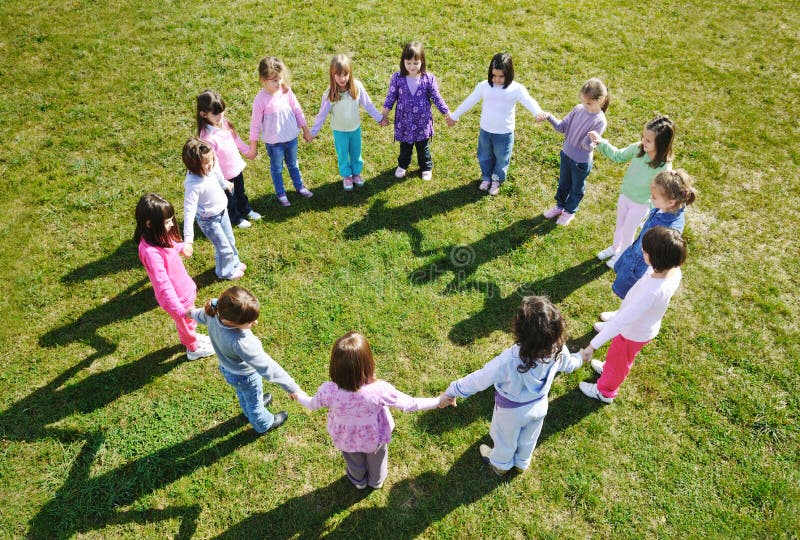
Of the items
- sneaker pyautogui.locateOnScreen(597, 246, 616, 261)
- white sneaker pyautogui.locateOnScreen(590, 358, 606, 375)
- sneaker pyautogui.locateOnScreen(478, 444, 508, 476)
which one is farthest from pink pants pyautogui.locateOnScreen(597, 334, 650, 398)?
sneaker pyautogui.locateOnScreen(597, 246, 616, 261)

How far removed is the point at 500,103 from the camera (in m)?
6.59

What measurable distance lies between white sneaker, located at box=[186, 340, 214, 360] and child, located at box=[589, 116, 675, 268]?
16.5ft

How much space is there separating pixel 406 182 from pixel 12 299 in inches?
212

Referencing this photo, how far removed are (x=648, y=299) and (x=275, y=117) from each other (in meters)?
4.78

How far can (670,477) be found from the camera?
16.1ft

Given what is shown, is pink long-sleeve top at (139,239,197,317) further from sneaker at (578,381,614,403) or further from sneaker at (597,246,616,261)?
sneaker at (597,246,616,261)

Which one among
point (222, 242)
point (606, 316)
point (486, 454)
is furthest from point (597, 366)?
point (222, 242)

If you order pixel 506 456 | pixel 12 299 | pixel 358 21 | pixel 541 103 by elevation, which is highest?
pixel 358 21

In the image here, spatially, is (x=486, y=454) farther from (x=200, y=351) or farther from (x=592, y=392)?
(x=200, y=351)

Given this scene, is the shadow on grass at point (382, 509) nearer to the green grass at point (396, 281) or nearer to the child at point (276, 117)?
the green grass at point (396, 281)

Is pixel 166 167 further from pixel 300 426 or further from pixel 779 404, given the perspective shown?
pixel 779 404

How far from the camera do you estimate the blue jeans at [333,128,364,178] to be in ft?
23.1

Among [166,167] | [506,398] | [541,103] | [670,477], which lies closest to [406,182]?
[541,103]

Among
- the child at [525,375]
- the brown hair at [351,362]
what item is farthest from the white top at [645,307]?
the brown hair at [351,362]
